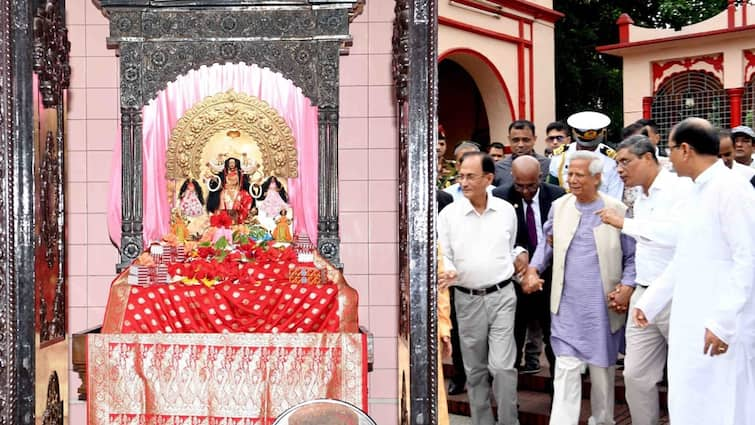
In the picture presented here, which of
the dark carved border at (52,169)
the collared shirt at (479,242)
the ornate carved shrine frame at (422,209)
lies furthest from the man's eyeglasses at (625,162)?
the dark carved border at (52,169)

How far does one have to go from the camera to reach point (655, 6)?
68.6 ft

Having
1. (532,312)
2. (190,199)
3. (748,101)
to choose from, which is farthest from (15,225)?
(748,101)

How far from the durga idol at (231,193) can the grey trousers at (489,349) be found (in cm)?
142

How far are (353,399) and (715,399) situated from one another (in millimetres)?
1822

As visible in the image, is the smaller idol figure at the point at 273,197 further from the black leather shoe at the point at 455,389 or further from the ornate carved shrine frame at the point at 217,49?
the black leather shoe at the point at 455,389

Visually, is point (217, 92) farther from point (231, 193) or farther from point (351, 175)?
point (351, 175)

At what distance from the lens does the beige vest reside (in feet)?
16.7

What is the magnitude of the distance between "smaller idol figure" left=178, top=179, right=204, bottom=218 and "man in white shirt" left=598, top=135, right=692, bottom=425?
2403 millimetres

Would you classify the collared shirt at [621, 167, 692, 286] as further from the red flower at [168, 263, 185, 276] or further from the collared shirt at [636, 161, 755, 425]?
the red flower at [168, 263, 185, 276]

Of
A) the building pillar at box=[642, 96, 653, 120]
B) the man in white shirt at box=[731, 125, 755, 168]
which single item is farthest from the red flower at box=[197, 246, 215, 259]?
the building pillar at box=[642, 96, 653, 120]

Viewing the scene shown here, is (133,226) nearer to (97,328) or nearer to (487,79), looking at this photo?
(97,328)

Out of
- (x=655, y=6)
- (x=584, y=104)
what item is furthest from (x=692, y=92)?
(x=655, y=6)

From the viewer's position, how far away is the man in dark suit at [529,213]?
5941 mm

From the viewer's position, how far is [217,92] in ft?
18.4
